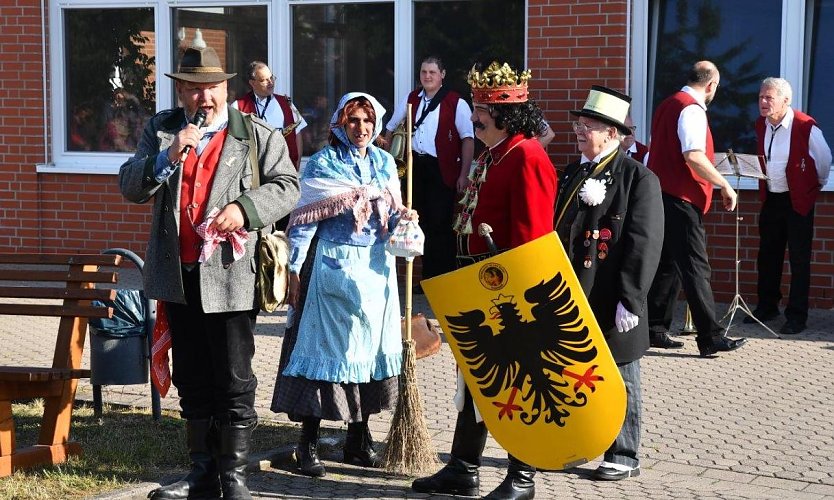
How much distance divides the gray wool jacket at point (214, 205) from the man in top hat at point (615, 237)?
1.45 meters

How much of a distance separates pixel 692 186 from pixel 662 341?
1176 millimetres

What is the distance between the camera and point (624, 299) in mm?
6152

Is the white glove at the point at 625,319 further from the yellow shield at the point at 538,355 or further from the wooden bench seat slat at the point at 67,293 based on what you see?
the wooden bench seat slat at the point at 67,293

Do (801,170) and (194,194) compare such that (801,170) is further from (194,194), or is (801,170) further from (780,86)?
(194,194)

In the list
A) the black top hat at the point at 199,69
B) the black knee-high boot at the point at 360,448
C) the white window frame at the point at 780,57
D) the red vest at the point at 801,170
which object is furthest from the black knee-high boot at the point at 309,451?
the white window frame at the point at 780,57

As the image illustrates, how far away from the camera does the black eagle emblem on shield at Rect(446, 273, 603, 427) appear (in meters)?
5.54

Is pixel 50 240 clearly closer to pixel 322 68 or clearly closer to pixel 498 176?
pixel 322 68

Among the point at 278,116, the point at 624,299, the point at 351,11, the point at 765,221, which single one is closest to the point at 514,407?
the point at 624,299

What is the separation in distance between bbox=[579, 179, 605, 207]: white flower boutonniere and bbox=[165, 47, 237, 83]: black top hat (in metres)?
1.80

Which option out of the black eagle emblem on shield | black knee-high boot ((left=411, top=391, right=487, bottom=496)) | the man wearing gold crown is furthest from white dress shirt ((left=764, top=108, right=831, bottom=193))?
the black eagle emblem on shield

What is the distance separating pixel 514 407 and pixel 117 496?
178cm

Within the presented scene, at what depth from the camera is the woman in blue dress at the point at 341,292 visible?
6.39m

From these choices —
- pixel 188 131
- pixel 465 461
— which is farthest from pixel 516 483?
pixel 188 131

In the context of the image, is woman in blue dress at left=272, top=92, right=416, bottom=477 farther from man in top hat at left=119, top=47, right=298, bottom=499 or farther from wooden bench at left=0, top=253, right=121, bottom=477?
wooden bench at left=0, top=253, right=121, bottom=477
